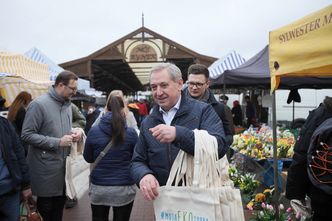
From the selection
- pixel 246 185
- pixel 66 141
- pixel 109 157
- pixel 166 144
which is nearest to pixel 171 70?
pixel 166 144

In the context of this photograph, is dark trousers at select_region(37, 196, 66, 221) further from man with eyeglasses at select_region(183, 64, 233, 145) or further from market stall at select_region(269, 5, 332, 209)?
market stall at select_region(269, 5, 332, 209)

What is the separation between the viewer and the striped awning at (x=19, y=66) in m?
4.31

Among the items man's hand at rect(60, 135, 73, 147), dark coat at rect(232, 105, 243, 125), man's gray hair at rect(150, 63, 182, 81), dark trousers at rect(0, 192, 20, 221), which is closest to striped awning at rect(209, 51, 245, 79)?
dark coat at rect(232, 105, 243, 125)

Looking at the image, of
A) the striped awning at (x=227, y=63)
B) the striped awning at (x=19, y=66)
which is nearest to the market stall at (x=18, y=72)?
the striped awning at (x=19, y=66)

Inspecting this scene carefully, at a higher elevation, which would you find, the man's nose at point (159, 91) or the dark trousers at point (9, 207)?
the man's nose at point (159, 91)

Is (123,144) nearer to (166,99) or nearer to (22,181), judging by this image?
(22,181)

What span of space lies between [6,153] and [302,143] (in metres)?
2.49

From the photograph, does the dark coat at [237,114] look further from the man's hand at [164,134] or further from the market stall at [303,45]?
the man's hand at [164,134]

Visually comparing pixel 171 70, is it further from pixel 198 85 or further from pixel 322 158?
pixel 198 85

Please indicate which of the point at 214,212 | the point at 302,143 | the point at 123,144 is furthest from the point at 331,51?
the point at 123,144

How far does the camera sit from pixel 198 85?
11.7 feet

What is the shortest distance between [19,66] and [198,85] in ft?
8.94

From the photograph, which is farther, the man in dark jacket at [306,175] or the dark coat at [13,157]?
the dark coat at [13,157]

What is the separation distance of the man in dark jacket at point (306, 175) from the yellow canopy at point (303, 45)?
0.33 metres
